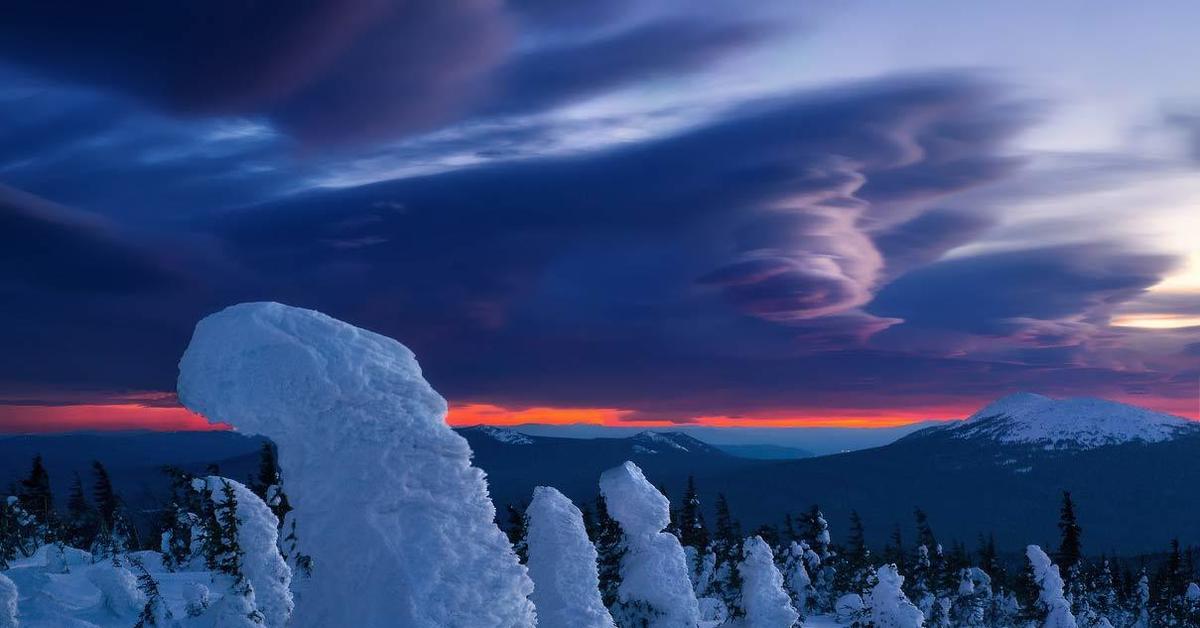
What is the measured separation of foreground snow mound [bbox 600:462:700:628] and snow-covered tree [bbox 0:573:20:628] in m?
15.7

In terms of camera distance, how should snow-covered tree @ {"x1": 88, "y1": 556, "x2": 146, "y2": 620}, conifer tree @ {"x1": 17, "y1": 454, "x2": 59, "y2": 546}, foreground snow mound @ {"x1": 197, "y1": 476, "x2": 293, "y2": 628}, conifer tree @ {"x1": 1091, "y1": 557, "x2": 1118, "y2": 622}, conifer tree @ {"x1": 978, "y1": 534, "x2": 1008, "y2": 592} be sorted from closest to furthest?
foreground snow mound @ {"x1": 197, "y1": 476, "x2": 293, "y2": 628} < snow-covered tree @ {"x1": 88, "y1": 556, "x2": 146, "y2": 620} < conifer tree @ {"x1": 17, "y1": 454, "x2": 59, "y2": 546} < conifer tree @ {"x1": 1091, "y1": 557, "x2": 1118, "y2": 622} < conifer tree @ {"x1": 978, "y1": 534, "x2": 1008, "y2": 592}

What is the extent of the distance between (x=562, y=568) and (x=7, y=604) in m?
11.6

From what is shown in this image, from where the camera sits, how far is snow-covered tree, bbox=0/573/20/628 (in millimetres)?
17922

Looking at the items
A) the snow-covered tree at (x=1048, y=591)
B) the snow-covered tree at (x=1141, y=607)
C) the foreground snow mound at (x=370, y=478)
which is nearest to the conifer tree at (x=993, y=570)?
the snow-covered tree at (x=1141, y=607)

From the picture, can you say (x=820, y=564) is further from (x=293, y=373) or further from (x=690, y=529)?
(x=293, y=373)

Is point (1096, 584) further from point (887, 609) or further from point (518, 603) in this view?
point (518, 603)

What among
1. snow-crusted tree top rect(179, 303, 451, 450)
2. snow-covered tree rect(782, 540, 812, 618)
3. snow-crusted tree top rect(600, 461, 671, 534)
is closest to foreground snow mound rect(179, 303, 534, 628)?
snow-crusted tree top rect(179, 303, 451, 450)

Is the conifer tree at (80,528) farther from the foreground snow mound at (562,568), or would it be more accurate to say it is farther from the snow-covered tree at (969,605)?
the snow-covered tree at (969,605)

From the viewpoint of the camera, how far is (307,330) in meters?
9.62

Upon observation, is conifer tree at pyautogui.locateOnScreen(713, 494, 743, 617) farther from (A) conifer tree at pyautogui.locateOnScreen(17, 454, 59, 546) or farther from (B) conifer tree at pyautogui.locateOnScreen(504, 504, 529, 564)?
(A) conifer tree at pyautogui.locateOnScreen(17, 454, 59, 546)

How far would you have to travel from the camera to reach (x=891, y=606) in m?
41.3

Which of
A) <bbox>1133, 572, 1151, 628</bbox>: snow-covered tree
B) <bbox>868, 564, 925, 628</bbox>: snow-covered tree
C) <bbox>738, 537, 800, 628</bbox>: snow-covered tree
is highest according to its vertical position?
<bbox>738, 537, 800, 628</bbox>: snow-covered tree

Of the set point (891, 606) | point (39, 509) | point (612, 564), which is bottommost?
point (891, 606)

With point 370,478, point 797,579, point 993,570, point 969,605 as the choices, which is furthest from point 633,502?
point 993,570
